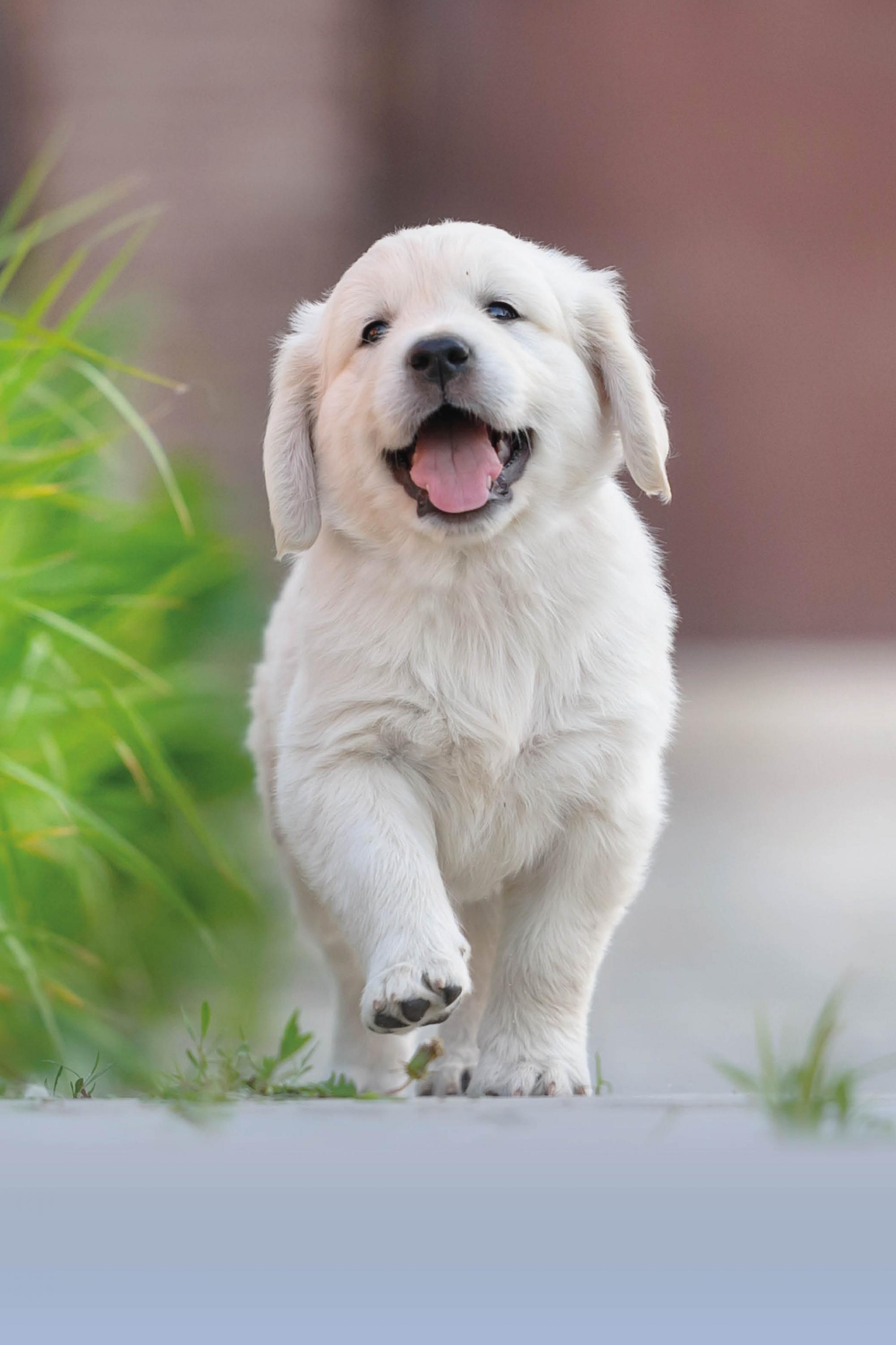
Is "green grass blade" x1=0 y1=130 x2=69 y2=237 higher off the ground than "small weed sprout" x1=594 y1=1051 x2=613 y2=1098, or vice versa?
Answer: "green grass blade" x1=0 y1=130 x2=69 y2=237

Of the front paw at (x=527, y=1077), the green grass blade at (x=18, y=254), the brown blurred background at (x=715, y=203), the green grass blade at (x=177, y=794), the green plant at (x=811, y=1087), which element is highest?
the brown blurred background at (x=715, y=203)

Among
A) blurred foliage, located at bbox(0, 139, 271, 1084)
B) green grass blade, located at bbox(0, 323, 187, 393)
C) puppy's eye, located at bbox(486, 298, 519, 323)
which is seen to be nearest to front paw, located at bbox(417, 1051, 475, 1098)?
blurred foliage, located at bbox(0, 139, 271, 1084)

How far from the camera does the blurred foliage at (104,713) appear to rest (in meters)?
3.83

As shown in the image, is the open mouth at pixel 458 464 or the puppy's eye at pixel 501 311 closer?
the open mouth at pixel 458 464

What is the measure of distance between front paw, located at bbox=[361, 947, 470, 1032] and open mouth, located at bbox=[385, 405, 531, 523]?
75cm

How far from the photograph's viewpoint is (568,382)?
295 centimetres

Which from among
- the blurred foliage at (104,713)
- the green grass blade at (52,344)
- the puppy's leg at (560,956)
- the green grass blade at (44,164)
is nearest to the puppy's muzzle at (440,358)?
the puppy's leg at (560,956)

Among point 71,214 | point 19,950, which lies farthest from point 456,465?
point 71,214

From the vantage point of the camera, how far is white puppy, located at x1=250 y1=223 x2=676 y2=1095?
2807 mm

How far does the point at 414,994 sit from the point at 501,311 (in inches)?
47.2

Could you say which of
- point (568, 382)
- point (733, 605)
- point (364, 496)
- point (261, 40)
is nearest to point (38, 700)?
point (364, 496)

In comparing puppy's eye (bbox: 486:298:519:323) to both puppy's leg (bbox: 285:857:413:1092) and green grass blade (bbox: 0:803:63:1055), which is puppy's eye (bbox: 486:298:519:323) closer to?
puppy's leg (bbox: 285:857:413:1092)

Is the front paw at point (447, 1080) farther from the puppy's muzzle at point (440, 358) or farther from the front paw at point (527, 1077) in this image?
the puppy's muzzle at point (440, 358)

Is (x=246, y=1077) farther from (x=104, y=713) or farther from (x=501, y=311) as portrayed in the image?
(x=104, y=713)
